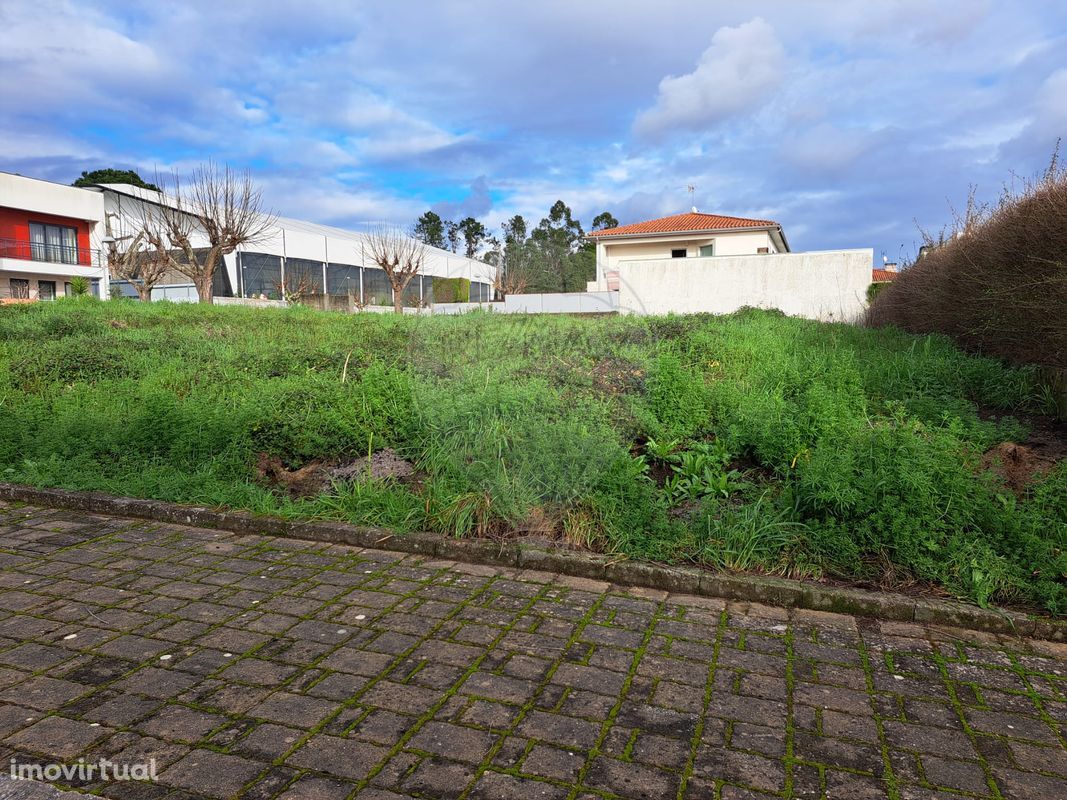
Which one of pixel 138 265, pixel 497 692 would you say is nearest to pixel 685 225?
pixel 138 265

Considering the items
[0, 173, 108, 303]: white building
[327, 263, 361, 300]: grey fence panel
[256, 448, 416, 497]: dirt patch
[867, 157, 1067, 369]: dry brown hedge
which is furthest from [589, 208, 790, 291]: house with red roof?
[256, 448, 416, 497]: dirt patch

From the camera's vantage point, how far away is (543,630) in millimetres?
3113

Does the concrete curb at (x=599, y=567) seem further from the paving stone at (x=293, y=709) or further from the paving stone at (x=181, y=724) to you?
the paving stone at (x=181, y=724)

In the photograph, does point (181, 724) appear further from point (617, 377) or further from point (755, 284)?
point (755, 284)

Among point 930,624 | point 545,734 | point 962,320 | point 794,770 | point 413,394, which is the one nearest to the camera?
point 794,770

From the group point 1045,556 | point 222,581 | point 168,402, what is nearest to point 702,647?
point 1045,556

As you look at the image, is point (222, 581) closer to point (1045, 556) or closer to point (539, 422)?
point (539, 422)

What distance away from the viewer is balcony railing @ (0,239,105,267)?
32281mm

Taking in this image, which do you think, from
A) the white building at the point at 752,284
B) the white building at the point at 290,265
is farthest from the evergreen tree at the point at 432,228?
the white building at the point at 752,284

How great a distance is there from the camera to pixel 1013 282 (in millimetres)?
6773

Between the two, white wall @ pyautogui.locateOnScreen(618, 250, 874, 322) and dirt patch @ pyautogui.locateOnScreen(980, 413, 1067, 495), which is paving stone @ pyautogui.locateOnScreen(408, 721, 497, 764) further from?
white wall @ pyautogui.locateOnScreen(618, 250, 874, 322)

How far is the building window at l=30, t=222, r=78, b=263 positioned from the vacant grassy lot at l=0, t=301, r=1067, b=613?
3191cm

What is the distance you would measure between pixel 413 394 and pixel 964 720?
4228mm

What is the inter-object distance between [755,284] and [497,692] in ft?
67.7
